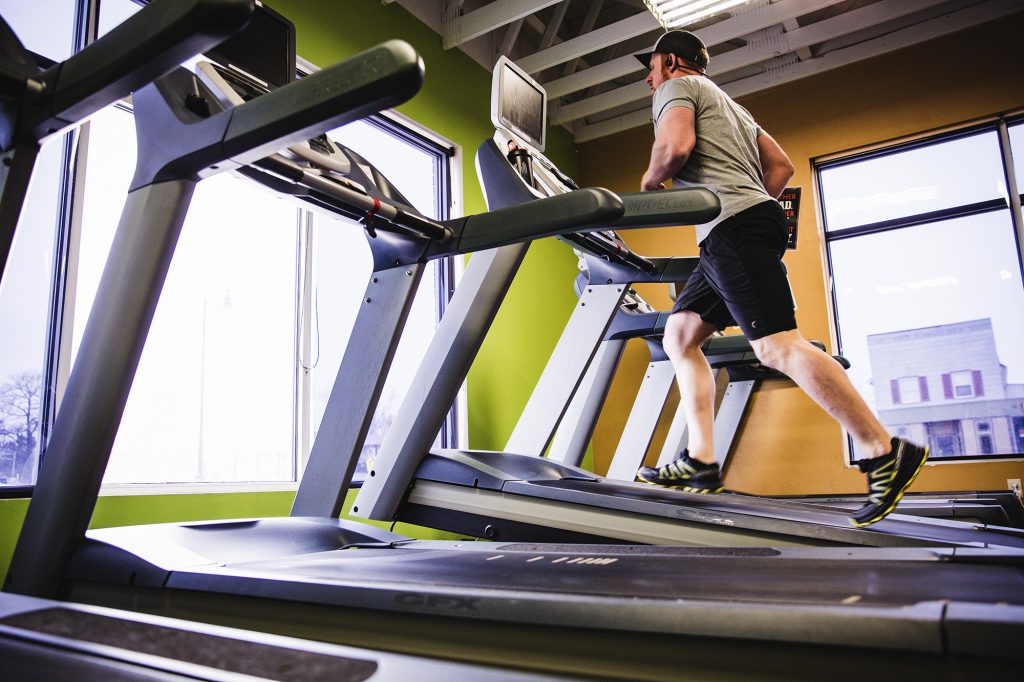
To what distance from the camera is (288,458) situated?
126 inches

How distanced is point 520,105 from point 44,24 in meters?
1.67

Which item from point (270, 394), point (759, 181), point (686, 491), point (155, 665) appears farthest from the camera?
point (270, 394)

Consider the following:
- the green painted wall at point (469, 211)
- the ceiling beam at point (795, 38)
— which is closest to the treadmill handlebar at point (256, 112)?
the green painted wall at point (469, 211)

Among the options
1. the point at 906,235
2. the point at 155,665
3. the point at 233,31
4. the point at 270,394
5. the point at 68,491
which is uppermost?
the point at 906,235

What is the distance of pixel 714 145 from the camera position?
243cm

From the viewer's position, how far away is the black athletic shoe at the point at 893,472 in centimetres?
188

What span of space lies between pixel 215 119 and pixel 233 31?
31cm

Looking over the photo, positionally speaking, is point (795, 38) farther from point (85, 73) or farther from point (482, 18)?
point (85, 73)

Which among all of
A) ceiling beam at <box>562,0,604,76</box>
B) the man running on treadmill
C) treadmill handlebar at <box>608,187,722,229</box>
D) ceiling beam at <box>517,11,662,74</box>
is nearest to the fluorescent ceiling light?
ceiling beam at <box>517,11,662,74</box>

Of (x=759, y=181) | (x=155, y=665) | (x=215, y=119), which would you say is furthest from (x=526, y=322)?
(x=155, y=665)

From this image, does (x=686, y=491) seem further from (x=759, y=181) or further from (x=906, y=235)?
(x=906, y=235)

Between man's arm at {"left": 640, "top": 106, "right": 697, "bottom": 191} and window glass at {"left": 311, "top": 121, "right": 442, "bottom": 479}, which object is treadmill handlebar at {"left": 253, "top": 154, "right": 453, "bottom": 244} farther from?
window glass at {"left": 311, "top": 121, "right": 442, "bottom": 479}

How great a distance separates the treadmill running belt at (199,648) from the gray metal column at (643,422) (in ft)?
10.2

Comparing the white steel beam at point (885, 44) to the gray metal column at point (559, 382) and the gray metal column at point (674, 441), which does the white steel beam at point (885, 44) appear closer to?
the gray metal column at point (674, 441)
